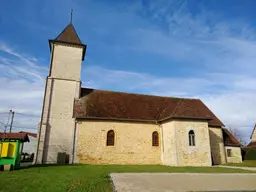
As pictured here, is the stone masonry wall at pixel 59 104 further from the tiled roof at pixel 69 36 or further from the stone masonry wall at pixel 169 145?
the stone masonry wall at pixel 169 145

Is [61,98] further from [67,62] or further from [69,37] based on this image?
[69,37]

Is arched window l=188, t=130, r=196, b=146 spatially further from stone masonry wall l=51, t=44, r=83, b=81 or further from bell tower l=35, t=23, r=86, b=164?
stone masonry wall l=51, t=44, r=83, b=81

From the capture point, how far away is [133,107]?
20812mm

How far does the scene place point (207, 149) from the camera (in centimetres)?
1733

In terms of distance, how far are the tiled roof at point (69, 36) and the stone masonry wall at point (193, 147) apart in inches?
560

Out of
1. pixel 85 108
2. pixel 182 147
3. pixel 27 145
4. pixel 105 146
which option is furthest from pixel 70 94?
pixel 27 145

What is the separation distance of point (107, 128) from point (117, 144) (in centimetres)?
177

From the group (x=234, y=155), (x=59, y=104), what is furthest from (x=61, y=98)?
(x=234, y=155)

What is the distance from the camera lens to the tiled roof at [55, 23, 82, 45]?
69.8 feet

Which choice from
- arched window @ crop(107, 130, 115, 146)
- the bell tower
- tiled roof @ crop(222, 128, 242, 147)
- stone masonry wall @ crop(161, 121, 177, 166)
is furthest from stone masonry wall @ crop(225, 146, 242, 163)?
the bell tower

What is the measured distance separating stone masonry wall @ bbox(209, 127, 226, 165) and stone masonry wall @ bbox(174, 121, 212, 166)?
12.9ft

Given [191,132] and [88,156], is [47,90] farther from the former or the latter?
[191,132]

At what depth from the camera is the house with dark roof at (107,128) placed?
1709 cm

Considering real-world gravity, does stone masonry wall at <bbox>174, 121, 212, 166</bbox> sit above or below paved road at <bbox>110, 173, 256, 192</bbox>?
above
